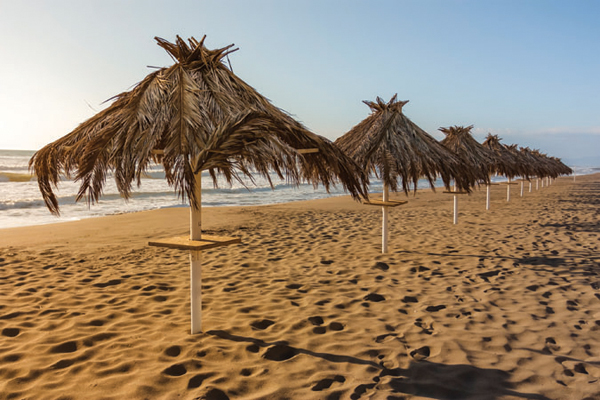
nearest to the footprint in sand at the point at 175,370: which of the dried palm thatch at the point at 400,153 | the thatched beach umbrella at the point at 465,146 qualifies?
the dried palm thatch at the point at 400,153

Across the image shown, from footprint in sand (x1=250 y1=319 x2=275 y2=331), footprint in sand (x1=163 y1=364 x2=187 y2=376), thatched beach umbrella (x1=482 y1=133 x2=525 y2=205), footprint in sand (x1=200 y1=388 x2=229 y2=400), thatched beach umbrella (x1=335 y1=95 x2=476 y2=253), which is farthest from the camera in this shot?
thatched beach umbrella (x1=482 y1=133 x2=525 y2=205)

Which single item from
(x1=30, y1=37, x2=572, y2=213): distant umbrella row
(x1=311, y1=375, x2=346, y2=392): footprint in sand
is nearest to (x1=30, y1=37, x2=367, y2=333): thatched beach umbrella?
(x1=30, y1=37, x2=572, y2=213): distant umbrella row

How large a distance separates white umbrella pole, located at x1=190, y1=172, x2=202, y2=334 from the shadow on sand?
0.75 metres

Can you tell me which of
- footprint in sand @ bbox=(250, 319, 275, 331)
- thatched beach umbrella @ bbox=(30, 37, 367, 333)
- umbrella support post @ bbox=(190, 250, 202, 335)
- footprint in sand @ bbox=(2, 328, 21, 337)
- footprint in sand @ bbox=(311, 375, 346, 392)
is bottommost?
footprint in sand @ bbox=(311, 375, 346, 392)

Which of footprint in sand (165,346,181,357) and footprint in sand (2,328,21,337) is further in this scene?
footprint in sand (2,328,21,337)

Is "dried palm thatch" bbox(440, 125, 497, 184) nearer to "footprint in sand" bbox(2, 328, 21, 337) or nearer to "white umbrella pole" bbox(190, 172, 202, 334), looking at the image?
"white umbrella pole" bbox(190, 172, 202, 334)

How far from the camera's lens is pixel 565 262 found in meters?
6.07

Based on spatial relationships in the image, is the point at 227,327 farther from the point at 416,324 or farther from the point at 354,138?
the point at 354,138

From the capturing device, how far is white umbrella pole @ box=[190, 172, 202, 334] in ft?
10.7

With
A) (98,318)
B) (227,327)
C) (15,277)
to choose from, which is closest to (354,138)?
(227,327)

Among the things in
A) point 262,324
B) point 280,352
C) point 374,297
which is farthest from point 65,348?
point 374,297

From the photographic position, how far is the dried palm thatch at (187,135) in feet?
8.99

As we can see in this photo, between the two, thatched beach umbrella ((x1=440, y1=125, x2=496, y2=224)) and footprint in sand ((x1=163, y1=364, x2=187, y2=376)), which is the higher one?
thatched beach umbrella ((x1=440, y1=125, x2=496, y2=224))

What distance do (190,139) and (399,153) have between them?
388cm
